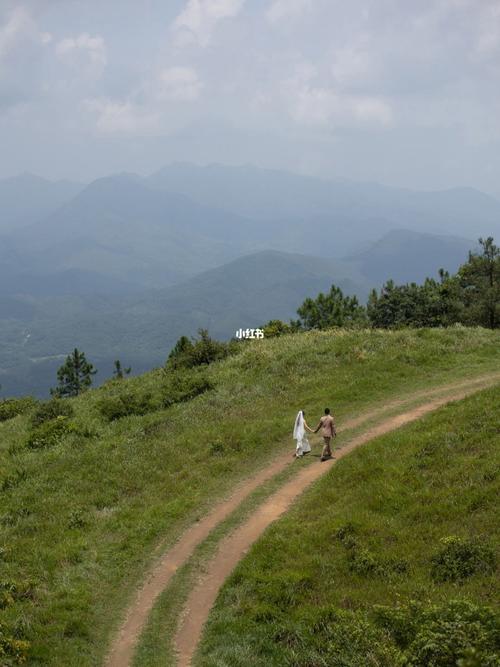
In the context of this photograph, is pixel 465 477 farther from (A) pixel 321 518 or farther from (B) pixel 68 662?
(B) pixel 68 662

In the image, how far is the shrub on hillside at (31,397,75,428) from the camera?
32866 mm

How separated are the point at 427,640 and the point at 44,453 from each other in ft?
67.2

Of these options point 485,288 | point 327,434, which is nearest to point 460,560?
Answer: point 327,434

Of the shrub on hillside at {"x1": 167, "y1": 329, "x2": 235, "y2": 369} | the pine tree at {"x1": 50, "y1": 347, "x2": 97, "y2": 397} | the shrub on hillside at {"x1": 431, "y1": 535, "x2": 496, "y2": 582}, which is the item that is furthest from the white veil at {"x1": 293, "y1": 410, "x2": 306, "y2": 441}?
the pine tree at {"x1": 50, "y1": 347, "x2": 97, "y2": 397}

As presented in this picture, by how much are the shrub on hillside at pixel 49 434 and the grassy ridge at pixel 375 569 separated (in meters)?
14.7

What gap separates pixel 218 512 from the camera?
1809 centimetres

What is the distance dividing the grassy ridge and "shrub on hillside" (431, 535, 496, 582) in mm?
23

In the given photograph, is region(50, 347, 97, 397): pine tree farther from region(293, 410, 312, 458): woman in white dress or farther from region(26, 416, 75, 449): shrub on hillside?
region(293, 410, 312, 458): woman in white dress

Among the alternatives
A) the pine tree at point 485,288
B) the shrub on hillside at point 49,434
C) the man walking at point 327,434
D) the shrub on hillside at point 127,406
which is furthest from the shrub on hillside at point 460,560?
the pine tree at point 485,288

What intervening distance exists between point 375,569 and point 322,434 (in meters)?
8.91

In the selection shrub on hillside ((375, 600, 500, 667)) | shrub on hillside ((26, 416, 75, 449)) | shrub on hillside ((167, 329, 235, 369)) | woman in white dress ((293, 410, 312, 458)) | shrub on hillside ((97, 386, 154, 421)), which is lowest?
shrub on hillside ((375, 600, 500, 667))

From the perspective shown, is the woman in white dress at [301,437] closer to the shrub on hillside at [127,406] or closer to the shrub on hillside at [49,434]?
the shrub on hillside at [127,406]

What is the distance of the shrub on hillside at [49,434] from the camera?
2769 centimetres

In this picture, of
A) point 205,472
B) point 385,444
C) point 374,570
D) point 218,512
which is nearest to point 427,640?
point 374,570
